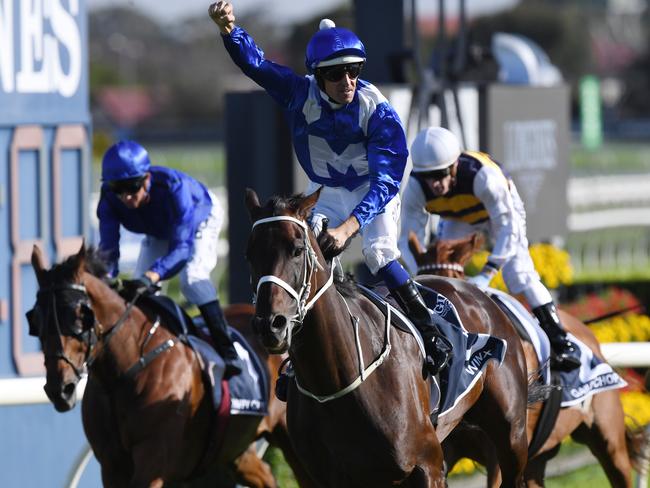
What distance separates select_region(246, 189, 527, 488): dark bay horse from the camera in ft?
12.5

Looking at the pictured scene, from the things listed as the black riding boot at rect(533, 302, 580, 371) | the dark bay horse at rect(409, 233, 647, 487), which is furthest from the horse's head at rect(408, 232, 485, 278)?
the black riding boot at rect(533, 302, 580, 371)

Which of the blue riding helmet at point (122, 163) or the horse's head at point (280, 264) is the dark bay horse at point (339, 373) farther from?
the blue riding helmet at point (122, 163)

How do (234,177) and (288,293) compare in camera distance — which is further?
(234,177)

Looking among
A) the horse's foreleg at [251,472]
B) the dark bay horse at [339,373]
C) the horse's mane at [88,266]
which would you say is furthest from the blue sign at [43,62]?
the dark bay horse at [339,373]

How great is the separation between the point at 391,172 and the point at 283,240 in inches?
28.2

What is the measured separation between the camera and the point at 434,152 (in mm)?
5461

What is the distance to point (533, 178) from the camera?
955 cm

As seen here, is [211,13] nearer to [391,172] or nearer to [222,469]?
[391,172]

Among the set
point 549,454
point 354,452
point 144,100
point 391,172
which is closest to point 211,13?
point 391,172

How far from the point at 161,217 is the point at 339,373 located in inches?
74.2

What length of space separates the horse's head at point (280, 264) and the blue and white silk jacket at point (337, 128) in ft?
1.64

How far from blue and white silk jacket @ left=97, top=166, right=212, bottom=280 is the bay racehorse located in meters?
0.32

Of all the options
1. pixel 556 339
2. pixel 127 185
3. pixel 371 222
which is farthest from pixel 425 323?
pixel 127 185

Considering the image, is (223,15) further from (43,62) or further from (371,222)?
(43,62)
